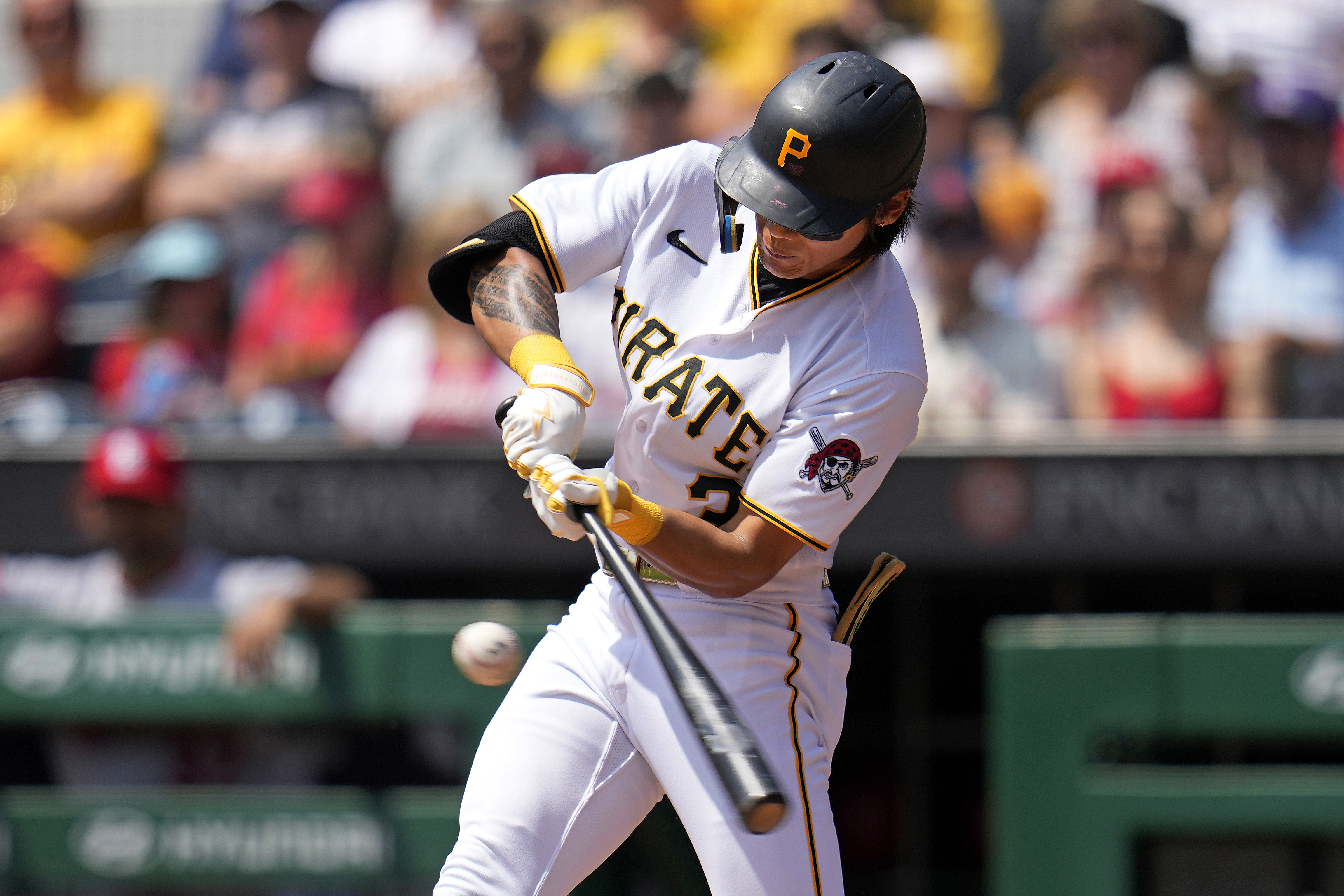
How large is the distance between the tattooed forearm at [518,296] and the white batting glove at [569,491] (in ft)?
0.93

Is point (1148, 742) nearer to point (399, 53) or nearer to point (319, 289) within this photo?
point (319, 289)

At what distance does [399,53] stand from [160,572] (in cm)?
284

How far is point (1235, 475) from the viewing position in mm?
4406

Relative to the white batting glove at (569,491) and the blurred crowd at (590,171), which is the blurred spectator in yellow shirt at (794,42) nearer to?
the blurred crowd at (590,171)

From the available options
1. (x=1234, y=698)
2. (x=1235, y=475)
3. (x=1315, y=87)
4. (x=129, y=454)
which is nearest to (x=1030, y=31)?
(x=1315, y=87)

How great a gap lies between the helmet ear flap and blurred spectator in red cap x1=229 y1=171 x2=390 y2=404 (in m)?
3.15

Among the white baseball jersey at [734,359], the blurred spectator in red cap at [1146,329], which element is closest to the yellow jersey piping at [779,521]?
the white baseball jersey at [734,359]

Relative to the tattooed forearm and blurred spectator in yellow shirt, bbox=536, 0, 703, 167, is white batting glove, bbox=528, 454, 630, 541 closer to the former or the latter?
the tattooed forearm

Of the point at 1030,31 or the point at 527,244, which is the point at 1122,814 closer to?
the point at 527,244

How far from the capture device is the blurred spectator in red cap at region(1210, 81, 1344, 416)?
4.82 meters

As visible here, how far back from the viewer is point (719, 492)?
2348 mm

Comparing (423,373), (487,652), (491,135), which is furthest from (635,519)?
(491,135)

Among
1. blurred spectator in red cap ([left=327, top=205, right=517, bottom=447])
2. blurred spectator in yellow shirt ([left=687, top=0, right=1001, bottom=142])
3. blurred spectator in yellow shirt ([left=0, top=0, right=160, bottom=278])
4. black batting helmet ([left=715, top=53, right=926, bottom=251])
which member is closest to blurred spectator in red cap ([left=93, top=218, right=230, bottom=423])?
blurred spectator in red cap ([left=327, top=205, right=517, bottom=447])

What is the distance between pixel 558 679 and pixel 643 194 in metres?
0.80
